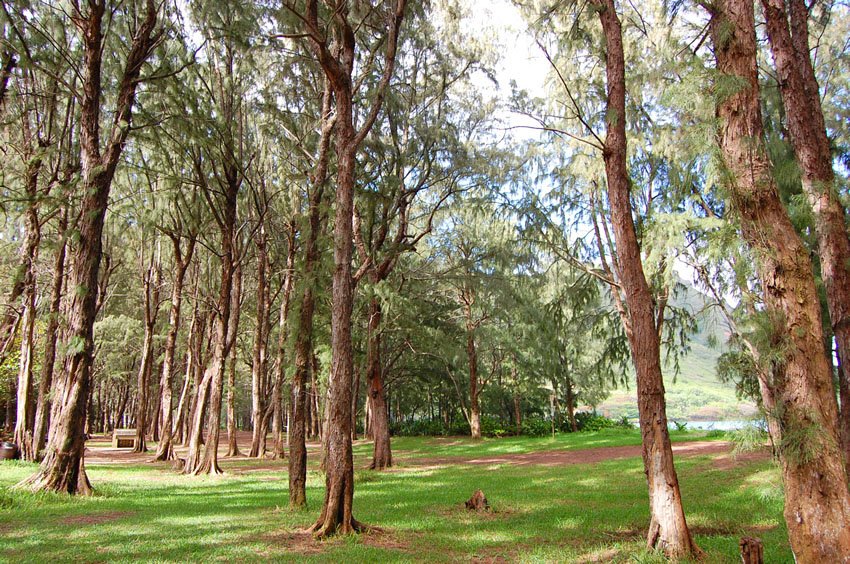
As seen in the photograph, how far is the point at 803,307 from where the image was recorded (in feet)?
14.3

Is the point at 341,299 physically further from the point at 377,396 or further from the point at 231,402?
the point at 231,402

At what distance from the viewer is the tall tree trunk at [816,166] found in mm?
6680

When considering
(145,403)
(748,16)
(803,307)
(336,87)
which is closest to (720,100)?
(748,16)

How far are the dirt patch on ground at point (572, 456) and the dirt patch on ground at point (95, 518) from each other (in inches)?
430

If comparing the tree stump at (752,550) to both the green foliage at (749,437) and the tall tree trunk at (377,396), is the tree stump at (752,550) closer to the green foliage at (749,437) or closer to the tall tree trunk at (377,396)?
the green foliage at (749,437)

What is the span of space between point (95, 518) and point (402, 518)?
4.59 m

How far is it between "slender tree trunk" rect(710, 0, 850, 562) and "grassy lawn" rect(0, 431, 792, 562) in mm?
1476

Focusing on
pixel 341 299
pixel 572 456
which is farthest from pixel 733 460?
pixel 341 299

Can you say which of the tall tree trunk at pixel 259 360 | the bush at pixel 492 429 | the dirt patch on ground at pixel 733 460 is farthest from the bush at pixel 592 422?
the tall tree trunk at pixel 259 360

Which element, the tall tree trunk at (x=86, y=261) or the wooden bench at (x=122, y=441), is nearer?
the tall tree trunk at (x=86, y=261)

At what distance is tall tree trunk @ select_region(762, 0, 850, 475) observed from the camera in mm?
6680

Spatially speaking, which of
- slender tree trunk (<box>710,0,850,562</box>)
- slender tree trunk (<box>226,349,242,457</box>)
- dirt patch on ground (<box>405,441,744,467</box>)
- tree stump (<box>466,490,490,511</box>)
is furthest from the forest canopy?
dirt patch on ground (<box>405,441,744,467</box>)

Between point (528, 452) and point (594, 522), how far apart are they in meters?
15.1

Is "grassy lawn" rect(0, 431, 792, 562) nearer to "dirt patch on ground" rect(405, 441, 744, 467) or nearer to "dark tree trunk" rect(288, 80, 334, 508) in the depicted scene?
"dark tree trunk" rect(288, 80, 334, 508)
